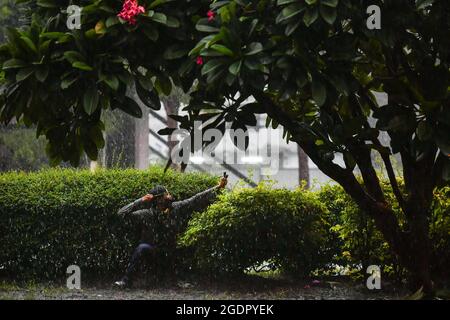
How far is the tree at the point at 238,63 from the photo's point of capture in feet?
17.8

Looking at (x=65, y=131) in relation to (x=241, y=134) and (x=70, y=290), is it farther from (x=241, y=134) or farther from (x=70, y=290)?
(x=70, y=290)

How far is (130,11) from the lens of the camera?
5.51 m

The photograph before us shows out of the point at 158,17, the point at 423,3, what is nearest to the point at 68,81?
the point at 158,17

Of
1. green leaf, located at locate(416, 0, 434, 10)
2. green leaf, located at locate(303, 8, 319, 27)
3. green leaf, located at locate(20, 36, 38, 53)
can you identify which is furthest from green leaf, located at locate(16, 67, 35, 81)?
green leaf, located at locate(416, 0, 434, 10)

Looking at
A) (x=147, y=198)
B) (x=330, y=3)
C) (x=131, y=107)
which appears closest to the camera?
(x=330, y=3)

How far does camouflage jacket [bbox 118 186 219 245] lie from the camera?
Result: 9070 millimetres

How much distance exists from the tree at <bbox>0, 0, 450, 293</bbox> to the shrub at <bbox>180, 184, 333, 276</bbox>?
209 cm

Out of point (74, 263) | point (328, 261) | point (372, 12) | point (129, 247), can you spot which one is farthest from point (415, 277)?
point (74, 263)

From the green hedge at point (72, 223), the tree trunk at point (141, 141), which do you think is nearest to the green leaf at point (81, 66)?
the green hedge at point (72, 223)

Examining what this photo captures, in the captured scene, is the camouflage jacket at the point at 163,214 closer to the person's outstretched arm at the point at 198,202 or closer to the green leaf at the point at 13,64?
the person's outstretched arm at the point at 198,202

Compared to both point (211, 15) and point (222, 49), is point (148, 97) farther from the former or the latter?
point (222, 49)

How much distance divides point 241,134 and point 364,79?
5.61 feet

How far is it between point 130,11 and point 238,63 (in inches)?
36.8

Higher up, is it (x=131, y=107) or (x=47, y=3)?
(x=47, y=3)
